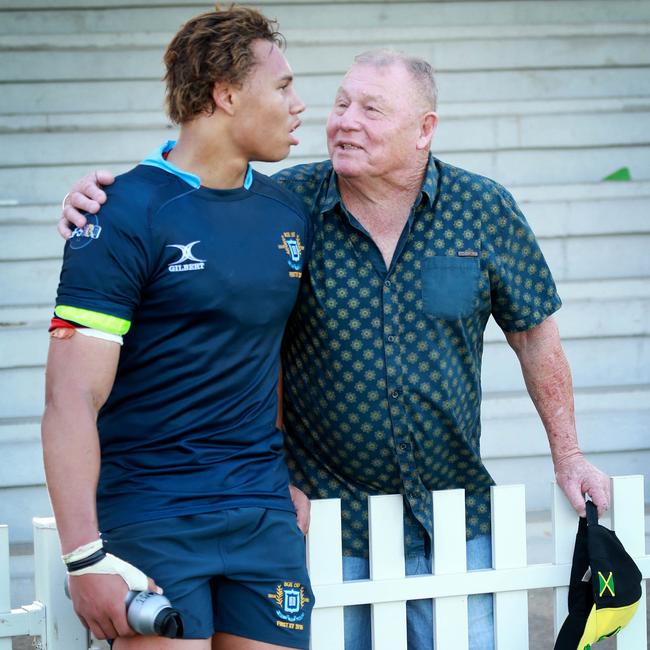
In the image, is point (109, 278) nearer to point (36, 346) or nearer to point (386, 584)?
point (386, 584)

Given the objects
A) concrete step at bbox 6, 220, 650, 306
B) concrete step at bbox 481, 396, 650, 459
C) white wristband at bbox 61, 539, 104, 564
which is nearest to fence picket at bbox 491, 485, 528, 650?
white wristband at bbox 61, 539, 104, 564

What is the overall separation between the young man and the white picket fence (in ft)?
0.98

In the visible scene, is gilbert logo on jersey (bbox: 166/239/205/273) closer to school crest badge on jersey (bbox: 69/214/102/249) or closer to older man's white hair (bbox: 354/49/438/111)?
school crest badge on jersey (bbox: 69/214/102/249)

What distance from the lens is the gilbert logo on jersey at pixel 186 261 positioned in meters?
2.20

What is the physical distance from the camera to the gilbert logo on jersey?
220 cm

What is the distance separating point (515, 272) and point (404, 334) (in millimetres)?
309

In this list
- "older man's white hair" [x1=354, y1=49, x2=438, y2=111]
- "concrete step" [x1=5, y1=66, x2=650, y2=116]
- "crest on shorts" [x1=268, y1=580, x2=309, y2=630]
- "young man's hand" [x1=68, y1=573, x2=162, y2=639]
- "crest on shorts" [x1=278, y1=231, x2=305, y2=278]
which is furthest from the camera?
"concrete step" [x1=5, y1=66, x2=650, y2=116]

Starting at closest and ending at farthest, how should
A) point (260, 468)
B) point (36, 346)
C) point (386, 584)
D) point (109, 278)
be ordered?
point (109, 278) → point (260, 468) → point (386, 584) → point (36, 346)

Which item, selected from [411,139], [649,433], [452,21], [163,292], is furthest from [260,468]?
[452,21]

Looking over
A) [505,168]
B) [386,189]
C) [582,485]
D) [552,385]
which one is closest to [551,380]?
[552,385]

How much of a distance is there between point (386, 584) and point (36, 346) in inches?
94.4

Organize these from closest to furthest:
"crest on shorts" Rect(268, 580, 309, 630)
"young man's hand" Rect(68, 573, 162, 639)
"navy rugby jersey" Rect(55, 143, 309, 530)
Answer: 1. "young man's hand" Rect(68, 573, 162, 639)
2. "navy rugby jersey" Rect(55, 143, 309, 530)
3. "crest on shorts" Rect(268, 580, 309, 630)

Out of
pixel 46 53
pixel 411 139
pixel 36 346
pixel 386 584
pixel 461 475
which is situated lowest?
pixel 386 584

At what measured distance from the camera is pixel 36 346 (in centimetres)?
468
